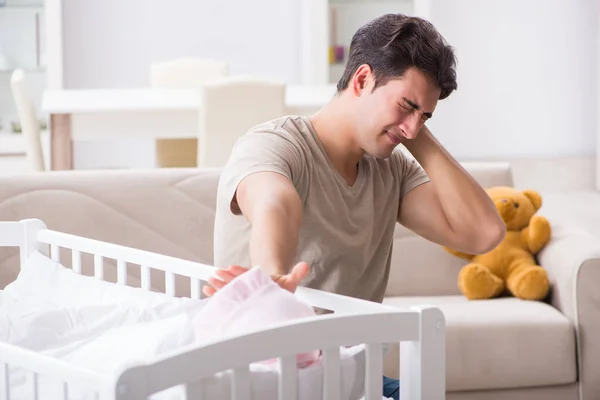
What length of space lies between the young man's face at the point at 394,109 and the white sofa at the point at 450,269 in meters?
0.92

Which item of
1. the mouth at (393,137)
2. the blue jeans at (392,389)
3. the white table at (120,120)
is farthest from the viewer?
the white table at (120,120)

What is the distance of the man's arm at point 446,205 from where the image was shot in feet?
4.91

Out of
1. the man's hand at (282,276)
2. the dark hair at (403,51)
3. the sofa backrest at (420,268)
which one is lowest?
the sofa backrest at (420,268)

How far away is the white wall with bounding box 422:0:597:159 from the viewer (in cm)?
487

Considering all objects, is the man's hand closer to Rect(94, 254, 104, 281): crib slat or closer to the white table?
Rect(94, 254, 104, 281): crib slat

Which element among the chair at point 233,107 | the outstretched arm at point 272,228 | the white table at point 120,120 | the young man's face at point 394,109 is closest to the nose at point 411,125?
the young man's face at point 394,109

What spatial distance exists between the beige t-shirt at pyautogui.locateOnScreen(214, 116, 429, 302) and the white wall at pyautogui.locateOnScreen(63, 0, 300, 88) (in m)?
3.91

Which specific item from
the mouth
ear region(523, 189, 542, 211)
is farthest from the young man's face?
ear region(523, 189, 542, 211)

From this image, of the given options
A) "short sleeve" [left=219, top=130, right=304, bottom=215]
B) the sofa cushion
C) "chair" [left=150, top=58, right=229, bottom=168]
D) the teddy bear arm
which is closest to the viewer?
"short sleeve" [left=219, top=130, right=304, bottom=215]

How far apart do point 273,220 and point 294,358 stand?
0.76ft

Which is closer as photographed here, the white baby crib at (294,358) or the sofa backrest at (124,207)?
the white baby crib at (294,358)

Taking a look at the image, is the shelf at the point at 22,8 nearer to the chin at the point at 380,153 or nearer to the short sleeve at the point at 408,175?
the short sleeve at the point at 408,175

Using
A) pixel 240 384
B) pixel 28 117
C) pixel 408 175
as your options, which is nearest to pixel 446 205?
pixel 408 175

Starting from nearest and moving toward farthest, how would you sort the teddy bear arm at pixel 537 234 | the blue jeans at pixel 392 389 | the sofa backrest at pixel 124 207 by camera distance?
the blue jeans at pixel 392 389 < the sofa backrest at pixel 124 207 < the teddy bear arm at pixel 537 234
